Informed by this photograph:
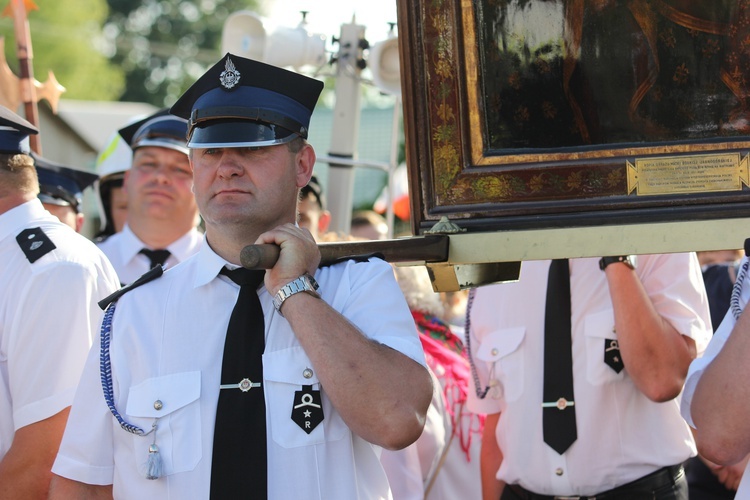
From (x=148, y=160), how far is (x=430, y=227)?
116 inches

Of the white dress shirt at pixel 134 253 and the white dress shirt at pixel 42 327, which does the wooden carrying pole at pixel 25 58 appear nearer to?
the white dress shirt at pixel 134 253

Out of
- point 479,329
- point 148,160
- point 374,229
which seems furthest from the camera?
point 374,229

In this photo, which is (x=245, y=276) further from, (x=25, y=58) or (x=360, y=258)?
(x=25, y=58)

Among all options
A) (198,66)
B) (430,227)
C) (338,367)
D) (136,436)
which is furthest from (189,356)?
(198,66)

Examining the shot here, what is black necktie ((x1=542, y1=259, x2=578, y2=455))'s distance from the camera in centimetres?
387

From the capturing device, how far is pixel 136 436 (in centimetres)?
277

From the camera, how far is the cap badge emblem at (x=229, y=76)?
294 cm

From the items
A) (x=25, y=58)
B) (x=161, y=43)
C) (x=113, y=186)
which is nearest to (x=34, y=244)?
(x=25, y=58)

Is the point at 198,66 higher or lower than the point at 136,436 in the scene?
higher

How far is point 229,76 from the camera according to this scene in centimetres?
295

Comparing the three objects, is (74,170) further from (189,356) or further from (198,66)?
(198,66)

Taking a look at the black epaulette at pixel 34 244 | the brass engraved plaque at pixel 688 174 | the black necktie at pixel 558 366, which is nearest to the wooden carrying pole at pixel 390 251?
the brass engraved plaque at pixel 688 174

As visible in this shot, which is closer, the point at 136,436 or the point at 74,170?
the point at 136,436

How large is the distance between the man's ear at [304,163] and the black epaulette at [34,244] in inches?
37.9
